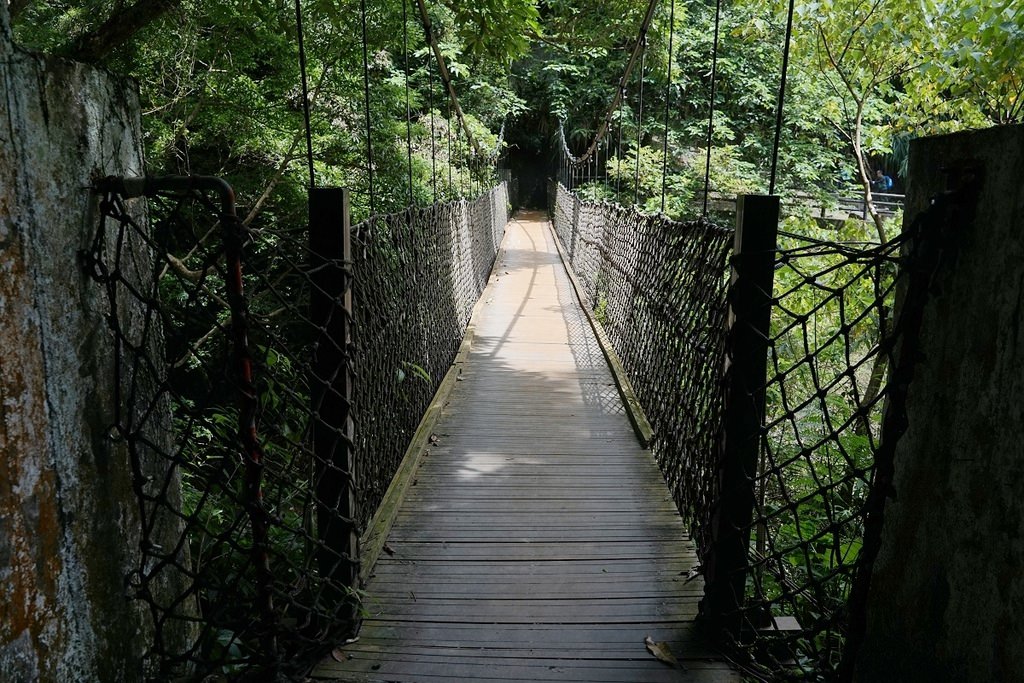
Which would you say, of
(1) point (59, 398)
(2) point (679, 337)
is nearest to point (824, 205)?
(2) point (679, 337)

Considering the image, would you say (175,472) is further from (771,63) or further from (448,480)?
(771,63)

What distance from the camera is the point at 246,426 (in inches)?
44.9

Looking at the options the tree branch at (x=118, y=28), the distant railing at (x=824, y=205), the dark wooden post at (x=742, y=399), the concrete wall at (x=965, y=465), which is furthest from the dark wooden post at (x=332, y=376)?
the distant railing at (x=824, y=205)

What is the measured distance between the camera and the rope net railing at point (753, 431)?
123 cm

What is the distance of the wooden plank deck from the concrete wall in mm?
495

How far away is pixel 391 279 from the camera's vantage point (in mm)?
2336

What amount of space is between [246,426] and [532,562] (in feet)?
3.38

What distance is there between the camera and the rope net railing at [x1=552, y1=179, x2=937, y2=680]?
4.05 feet

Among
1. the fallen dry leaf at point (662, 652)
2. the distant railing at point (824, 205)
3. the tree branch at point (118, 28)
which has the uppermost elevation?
the tree branch at point (118, 28)

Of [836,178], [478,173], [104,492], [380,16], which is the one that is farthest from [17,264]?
[836,178]

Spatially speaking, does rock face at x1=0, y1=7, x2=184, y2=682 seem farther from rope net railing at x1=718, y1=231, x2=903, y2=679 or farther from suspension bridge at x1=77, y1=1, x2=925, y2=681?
rope net railing at x1=718, y1=231, x2=903, y2=679

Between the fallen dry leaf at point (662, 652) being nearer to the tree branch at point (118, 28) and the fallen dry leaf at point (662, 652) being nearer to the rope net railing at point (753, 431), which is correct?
the rope net railing at point (753, 431)

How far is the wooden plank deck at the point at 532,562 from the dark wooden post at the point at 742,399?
5.6 inches

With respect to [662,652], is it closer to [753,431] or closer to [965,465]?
[753,431]
